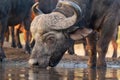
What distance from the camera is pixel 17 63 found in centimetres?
1503

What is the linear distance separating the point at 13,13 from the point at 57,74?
312 inches

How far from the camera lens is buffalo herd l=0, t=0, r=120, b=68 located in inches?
457

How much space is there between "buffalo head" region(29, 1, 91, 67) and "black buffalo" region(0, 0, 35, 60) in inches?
200

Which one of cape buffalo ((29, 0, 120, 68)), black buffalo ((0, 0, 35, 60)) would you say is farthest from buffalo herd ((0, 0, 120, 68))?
black buffalo ((0, 0, 35, 60))

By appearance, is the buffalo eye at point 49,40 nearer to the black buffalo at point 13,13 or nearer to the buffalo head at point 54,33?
the buffalo head at point 54,33

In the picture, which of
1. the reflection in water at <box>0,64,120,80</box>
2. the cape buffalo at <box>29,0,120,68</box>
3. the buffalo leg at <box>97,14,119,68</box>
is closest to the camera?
the reflection in water at <box>0,64,120,80</box>

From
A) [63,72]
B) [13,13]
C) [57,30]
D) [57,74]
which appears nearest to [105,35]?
[63,72]

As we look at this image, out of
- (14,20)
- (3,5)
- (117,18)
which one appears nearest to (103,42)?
(117,18)

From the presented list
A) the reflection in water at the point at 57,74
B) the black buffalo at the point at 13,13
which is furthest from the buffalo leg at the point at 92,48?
the black buffalo at the point at 13,13

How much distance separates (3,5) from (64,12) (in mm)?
5813

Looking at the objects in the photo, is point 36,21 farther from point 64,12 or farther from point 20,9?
point 20,9

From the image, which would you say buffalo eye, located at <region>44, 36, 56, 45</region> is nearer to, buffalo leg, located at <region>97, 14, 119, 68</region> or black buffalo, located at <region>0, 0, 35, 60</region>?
buffalo leg, located at <region>97, 14, 119, 68</region>

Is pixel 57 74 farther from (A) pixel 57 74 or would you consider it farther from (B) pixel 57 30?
(B) pixel 57 30

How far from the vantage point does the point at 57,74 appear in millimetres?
11844
